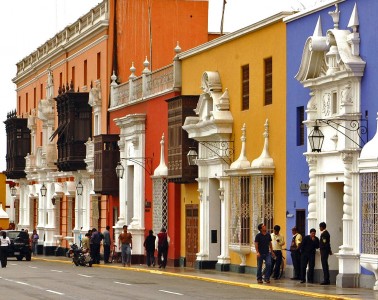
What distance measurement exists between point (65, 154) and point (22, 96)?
19.3 meters

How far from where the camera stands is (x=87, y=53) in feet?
209

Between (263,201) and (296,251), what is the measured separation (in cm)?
380

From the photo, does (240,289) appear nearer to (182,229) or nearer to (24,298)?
(24,298)

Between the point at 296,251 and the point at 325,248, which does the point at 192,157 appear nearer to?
the point at 296,251

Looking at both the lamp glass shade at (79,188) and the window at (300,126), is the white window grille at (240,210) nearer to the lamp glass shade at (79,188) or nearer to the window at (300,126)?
the window at (300,126)

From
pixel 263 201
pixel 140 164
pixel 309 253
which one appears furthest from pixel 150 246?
pixel 309 253

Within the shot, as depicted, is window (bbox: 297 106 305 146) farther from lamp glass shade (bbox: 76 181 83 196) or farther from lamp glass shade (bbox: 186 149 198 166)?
lamp glass shade (bbox: 76 181 83 196)

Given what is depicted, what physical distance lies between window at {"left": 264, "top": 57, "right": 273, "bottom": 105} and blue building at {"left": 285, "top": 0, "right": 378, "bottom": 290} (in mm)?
1973

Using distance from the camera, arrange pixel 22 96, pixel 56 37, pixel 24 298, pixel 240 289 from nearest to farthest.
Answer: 1. pixel 24 298
2. pixel 240 289
3. pixel 56 37
4. pixel 22 96

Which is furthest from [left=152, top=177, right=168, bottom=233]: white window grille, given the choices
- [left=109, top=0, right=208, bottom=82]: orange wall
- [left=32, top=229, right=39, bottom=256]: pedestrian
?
[left=32, top=229, right=39, bottom=256]: pedestrian

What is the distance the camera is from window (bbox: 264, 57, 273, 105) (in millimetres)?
39531

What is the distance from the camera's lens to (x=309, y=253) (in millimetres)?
34812

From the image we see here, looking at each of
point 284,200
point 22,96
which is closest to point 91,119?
point 22,96

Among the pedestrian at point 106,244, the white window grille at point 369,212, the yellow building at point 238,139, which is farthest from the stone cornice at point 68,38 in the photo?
the white window grille at point 369,212
